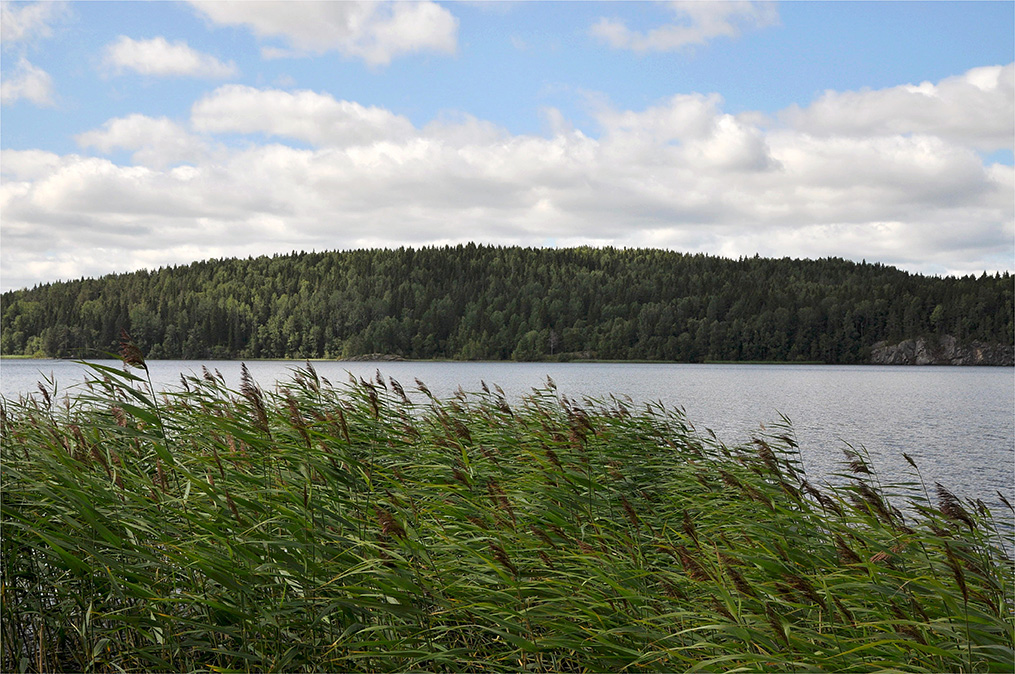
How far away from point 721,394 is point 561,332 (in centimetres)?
11724

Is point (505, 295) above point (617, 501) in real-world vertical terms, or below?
above

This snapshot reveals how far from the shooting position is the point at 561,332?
174500mm

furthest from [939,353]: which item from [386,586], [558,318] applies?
[386,586]

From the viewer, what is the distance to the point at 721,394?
189 feet

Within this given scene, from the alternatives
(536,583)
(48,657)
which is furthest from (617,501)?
(48,657)

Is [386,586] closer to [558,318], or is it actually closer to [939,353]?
[558,318]

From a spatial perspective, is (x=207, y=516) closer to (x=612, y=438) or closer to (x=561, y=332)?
(x=612, y=438)

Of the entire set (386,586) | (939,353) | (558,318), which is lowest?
(386,586)

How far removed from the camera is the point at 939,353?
162 meters

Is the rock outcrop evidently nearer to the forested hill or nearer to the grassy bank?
the forested hill

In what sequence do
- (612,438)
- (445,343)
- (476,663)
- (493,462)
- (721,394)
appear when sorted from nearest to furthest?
(476,663) → (493,462) → (612,438) → (721,394) → (445,343)

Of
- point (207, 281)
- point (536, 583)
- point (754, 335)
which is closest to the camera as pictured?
point (536, 583)

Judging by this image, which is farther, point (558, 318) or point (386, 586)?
point (558, 318)

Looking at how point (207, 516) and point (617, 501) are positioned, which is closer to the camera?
point (207, 516)
